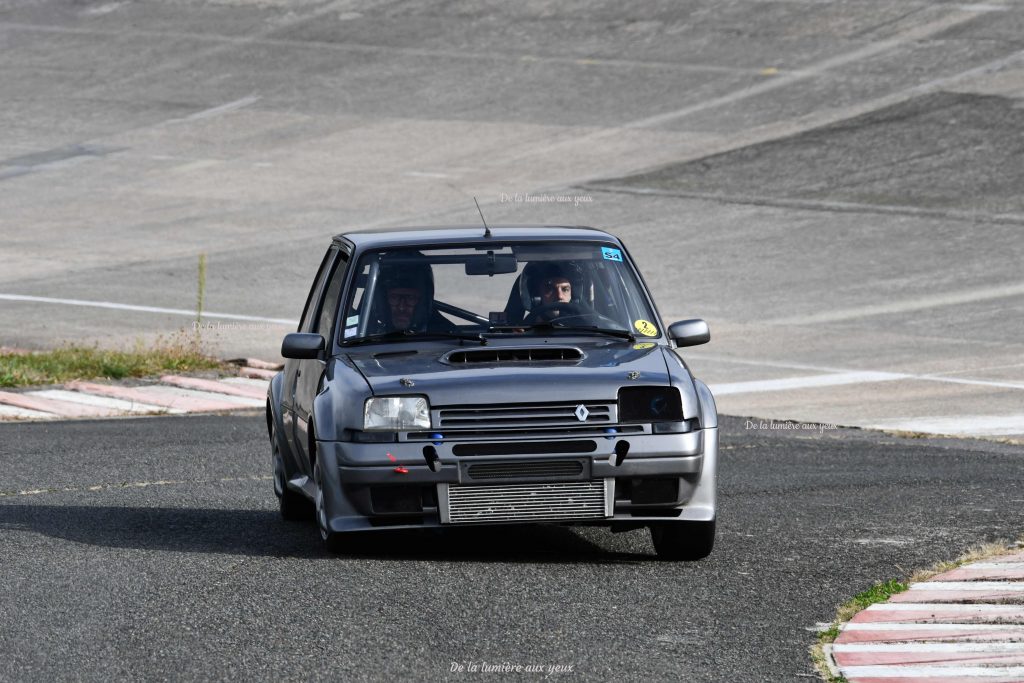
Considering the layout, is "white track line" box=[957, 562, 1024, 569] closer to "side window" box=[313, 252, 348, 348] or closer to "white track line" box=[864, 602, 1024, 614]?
"white track line" box=[864, 602, 1024, 614]

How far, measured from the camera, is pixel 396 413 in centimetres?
846

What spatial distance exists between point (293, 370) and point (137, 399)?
6.73 m

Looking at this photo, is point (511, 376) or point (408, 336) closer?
point (511, 376)

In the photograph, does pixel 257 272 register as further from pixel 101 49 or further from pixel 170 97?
pixel 101 49

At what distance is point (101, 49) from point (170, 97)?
5.85 metres

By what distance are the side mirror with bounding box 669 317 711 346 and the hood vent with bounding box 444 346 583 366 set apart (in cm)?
68

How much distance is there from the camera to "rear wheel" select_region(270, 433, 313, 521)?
1018cm

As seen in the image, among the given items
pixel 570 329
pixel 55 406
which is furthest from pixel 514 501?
pixel 55 406

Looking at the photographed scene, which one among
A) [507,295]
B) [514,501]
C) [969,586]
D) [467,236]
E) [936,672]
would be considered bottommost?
[969,586]

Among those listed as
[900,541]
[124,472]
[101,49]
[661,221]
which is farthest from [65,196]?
[900,541]

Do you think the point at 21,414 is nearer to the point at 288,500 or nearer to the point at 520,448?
the point at 288,500

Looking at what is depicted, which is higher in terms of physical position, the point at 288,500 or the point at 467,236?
the point at 467,236

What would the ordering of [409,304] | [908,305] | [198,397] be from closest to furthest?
[409,304] < [198,397] < [908,305]

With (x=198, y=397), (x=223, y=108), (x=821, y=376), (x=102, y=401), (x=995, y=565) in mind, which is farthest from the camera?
(x=223, y=108)
